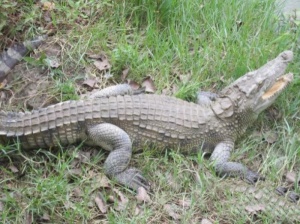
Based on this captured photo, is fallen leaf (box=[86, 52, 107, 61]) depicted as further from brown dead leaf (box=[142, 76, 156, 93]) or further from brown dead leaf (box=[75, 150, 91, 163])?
brown dead leaf (box=[75, 150, 91, 163])

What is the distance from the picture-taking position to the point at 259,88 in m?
5.08

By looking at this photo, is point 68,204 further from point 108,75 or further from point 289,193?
point 289,193

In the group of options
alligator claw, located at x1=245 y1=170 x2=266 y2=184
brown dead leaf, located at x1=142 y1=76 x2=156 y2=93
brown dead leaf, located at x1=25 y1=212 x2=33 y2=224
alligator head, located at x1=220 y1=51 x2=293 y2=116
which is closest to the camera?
brown dead leaf, located at x1=25 y1=212 x2=33 y2=224

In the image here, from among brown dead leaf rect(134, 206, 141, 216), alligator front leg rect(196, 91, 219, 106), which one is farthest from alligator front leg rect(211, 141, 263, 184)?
brown dead leaf rect(134, 206, 141, 216)

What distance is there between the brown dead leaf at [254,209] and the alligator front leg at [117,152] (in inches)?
33.8

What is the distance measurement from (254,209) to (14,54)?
2758 millimetres

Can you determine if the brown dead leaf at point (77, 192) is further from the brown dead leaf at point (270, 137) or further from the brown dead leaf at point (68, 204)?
the brown dead leaf at point (270, 137)

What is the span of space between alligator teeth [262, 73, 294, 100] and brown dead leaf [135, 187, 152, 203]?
57.4 inches

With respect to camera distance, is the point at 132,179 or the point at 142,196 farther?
the point at 132,179

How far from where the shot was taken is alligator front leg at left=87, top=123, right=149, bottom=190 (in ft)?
15.2

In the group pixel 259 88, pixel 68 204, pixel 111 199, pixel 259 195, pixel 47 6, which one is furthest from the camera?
pixel 47 6

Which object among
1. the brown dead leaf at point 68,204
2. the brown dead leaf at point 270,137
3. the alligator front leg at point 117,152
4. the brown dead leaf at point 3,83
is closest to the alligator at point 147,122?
the alligator front leg at point 117,152

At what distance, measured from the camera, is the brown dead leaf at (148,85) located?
5.43m

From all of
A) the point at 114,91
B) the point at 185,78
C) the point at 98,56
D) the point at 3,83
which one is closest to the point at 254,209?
the point at 185,78
